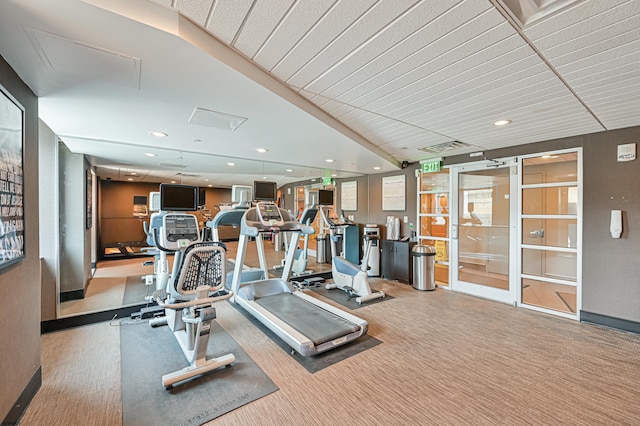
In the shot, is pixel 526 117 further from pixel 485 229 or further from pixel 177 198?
pixel 177 198

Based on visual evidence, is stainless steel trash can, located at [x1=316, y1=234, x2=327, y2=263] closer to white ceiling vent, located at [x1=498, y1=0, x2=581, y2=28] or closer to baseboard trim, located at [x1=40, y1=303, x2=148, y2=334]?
baseboard trim, located at [x1=40, y1=303, x2=148, y2=334]

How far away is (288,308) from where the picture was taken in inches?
147

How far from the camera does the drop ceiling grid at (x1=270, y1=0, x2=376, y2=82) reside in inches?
58.1

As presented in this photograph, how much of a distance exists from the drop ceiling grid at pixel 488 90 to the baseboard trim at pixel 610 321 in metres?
3.26

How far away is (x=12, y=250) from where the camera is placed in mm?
1873

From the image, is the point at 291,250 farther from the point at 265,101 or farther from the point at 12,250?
the point at 12,250

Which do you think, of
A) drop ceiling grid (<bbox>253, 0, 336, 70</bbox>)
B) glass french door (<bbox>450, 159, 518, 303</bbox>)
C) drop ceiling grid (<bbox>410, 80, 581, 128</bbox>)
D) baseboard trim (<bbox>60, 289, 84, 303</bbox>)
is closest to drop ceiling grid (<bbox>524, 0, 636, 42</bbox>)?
drop ceiling grid (<bbox>410, 80, 581, 128</bbox>)

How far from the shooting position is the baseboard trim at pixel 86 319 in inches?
132

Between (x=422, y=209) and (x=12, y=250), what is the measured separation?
19.3 feet

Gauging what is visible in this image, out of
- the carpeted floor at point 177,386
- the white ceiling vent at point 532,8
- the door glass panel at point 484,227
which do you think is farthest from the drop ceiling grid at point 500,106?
the carpeted floor at point 177,386

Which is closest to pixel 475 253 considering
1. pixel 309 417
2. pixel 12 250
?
pixel 309 417

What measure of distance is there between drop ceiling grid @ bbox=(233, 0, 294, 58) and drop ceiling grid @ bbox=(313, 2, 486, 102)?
2.10 ft

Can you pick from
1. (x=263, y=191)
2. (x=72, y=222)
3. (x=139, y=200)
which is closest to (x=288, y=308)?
(x=263, y=191)

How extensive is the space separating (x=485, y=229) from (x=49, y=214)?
21.9 feet
